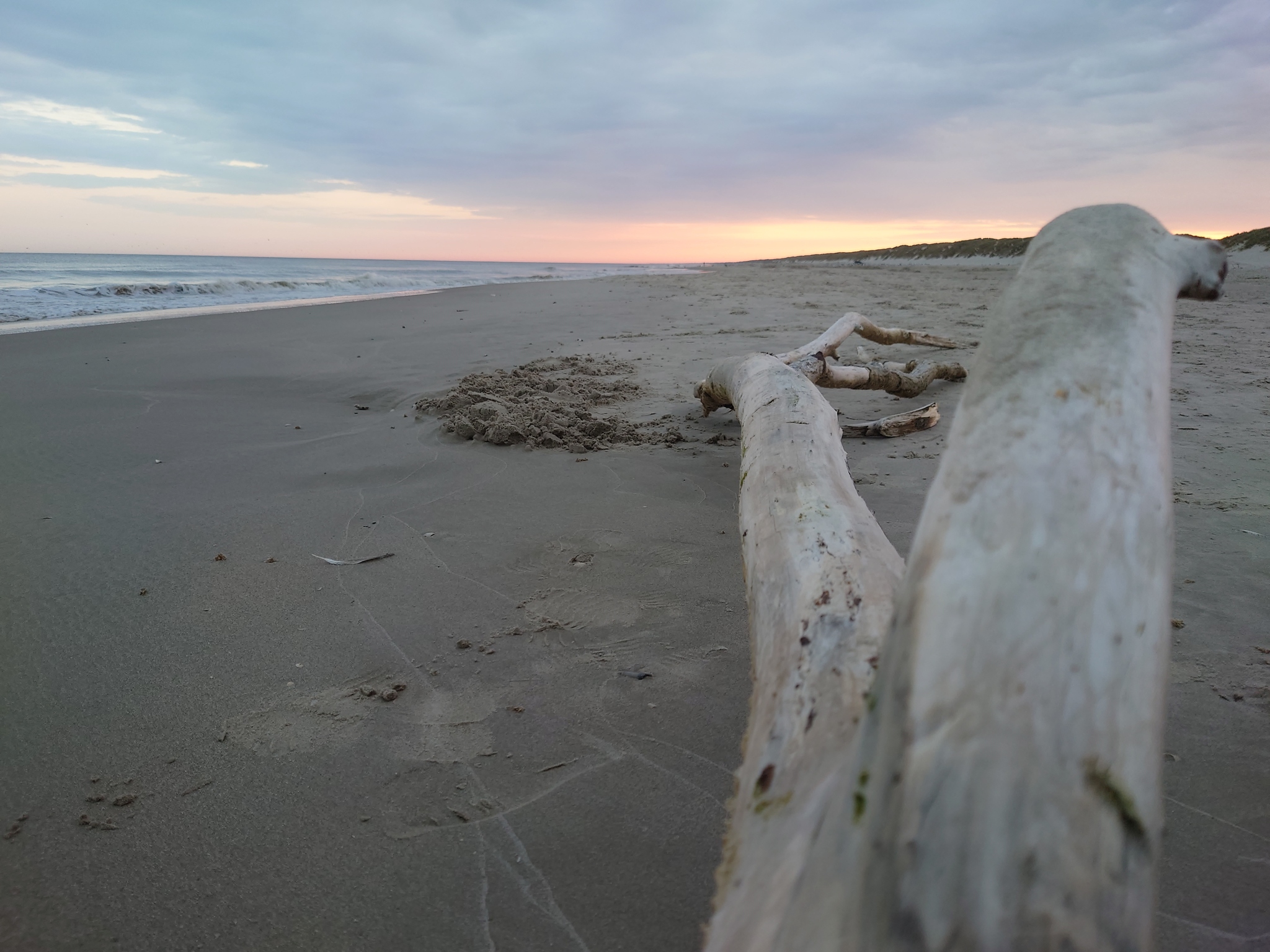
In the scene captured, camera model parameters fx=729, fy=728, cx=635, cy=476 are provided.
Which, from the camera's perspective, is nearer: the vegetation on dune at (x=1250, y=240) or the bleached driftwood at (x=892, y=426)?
the bleached driftwood at (x=892, y=426)

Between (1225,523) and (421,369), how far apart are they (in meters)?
5.21

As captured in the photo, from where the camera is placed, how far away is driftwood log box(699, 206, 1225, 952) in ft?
2.05

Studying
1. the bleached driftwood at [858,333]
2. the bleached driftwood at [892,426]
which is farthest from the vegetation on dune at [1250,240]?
the bleached driftwood at [892,426]

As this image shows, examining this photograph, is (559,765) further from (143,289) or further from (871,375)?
(143,289)

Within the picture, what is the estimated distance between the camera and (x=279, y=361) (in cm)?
637

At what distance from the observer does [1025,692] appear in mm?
688

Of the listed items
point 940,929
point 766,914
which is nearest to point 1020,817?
point 940,929

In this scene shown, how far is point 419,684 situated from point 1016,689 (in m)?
1.51

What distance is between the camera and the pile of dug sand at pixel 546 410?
3.86 meters

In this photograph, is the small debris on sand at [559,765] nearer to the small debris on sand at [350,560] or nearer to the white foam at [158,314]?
the small debris on sand at [350,560]

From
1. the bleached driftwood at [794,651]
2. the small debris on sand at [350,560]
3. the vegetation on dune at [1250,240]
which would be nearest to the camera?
the bleached driftwood at [794,651]

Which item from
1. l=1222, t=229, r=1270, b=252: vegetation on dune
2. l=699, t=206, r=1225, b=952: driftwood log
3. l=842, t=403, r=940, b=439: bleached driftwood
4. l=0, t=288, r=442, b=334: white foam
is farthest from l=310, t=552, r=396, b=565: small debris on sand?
l=1222, t=229, r=1270, b=252: vegetation on dune

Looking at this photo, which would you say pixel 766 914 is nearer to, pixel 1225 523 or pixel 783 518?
pixel 783 518

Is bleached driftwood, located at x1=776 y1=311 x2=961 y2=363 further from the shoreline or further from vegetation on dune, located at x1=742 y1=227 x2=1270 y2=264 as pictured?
vegetation on dune, located at x1=742 y1=227 x2=1270 y2=264
